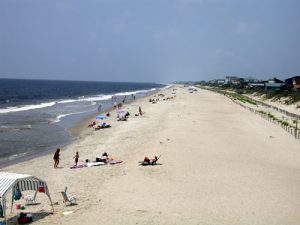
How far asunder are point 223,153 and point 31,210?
13.2m

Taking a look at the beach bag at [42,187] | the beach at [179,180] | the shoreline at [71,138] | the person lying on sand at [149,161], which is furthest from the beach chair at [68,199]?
the shoreline at [71,138]

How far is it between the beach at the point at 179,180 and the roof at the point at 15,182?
1.04m

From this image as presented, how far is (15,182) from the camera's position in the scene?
1262cm

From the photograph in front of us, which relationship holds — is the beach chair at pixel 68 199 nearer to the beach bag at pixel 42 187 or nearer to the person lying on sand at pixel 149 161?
the beach bag at pixel 42 187

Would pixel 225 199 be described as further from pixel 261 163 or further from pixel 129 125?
pixel 129 125

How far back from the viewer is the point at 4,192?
12133 millimetres

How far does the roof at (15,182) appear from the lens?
1235cm

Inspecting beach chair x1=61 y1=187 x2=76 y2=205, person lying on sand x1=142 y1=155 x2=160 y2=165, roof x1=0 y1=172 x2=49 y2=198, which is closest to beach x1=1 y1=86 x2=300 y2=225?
beach chair x1=61 y1=187 x2=76 y2=205

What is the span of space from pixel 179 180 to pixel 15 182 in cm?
771

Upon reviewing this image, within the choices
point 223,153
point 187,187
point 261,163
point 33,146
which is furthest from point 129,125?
point 187,187

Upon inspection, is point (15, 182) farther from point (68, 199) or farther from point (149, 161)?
point (149, 161)

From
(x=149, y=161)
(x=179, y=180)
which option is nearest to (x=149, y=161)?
(x=149, y=161)

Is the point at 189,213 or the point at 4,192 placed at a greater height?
the point at 4,192

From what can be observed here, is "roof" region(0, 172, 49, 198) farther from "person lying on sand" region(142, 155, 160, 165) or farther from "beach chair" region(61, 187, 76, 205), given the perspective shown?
"person lying on sand" region(142, 155, 160, 165)
